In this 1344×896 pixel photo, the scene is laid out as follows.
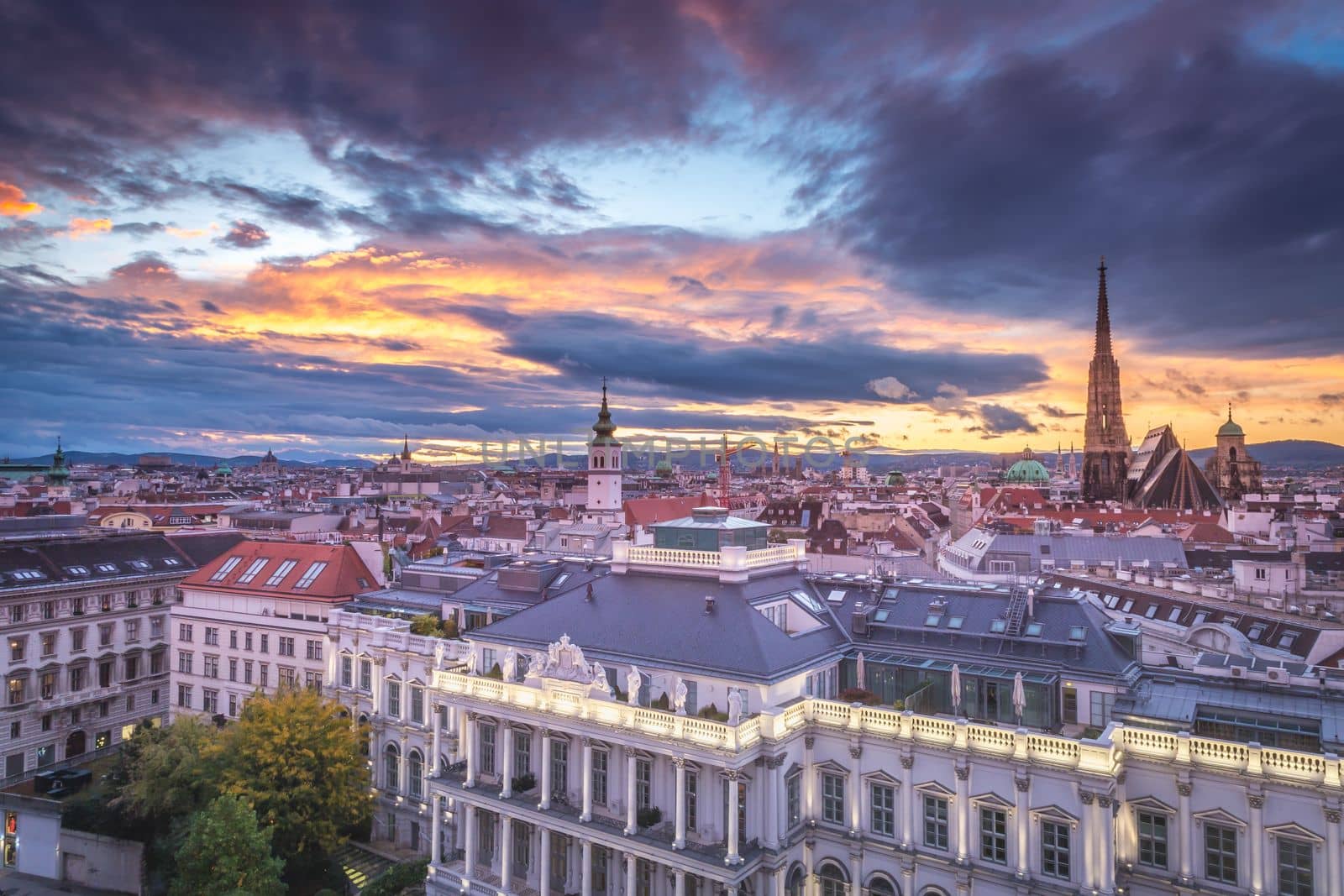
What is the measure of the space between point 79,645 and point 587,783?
53.4 metres

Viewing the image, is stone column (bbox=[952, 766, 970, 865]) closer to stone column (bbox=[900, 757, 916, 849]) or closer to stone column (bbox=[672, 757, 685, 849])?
stone column (bbox=[900, 757, 916, 849])

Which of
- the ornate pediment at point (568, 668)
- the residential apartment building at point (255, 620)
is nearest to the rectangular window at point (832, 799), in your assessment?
the ornate pediment at point (568, 668)

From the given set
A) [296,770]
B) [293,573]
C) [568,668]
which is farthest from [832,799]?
[293,573]

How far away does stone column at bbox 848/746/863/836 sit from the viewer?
34188 mm

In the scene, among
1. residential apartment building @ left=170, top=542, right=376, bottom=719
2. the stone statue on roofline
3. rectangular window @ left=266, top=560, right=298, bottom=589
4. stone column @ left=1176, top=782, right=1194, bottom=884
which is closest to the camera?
stone column @ left=1176, top=782, right=1194, bottom=884

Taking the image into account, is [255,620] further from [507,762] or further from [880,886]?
[880,886]

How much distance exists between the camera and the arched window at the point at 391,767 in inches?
2003

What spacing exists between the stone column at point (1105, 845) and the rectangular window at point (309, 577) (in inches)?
2117

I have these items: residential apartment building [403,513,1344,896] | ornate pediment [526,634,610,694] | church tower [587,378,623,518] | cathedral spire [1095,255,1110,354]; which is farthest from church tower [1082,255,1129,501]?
ornate pediment [526,634,610,694]

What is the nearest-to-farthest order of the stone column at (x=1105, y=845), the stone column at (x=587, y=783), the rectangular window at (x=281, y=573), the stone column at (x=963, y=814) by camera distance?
the stone column at (x=1105, y=845)
the stone column at (x=963, y=814)
the stone column at (x=587, y=783)
the rectangular window at (x=281, y=573)

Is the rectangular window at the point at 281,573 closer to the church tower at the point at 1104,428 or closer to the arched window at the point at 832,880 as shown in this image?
the arched window at the point at 832,880

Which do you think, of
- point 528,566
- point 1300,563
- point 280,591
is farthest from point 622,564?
point 1300,563

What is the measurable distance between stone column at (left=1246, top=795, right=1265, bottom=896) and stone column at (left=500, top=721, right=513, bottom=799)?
29826 millimetres

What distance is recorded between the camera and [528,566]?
168 feet
